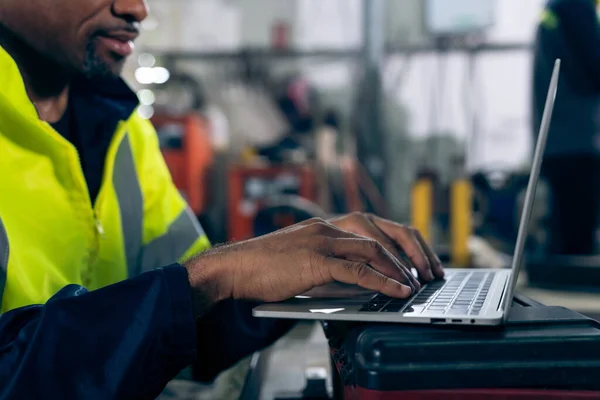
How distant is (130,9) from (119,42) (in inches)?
2.1

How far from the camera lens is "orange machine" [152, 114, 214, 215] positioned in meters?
4.53

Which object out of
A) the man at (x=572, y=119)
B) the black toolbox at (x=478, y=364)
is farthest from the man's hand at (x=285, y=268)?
the man at (x=572, y=119)

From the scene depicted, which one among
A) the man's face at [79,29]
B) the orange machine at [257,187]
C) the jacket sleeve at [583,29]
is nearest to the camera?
the man's face at [79,29]

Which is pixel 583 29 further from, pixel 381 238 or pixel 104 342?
pixel 104 342

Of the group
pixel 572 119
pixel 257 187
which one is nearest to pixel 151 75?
pixel 257 187

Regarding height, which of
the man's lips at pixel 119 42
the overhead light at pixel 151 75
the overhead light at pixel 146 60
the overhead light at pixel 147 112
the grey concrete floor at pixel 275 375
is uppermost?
the overhead light at pixel 146 60

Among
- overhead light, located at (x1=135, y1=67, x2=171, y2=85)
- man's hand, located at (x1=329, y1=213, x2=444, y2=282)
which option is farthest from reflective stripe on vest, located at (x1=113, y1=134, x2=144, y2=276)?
overhead light, located at (x1=135, y1=67, x2=171, y2=85)

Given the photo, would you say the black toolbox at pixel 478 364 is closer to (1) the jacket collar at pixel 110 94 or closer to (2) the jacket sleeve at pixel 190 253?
(2) the jacket sleeve at pixel 190 253

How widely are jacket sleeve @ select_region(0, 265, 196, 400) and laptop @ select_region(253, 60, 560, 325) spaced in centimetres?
8

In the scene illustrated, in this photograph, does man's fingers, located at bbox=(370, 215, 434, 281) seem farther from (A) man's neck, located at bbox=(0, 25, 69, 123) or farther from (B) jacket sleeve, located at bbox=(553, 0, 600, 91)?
(B) jacket sleeve, located at bbox=(553, 0, 600, 91)

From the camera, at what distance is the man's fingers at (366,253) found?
1.91 feet

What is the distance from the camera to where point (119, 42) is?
3.23ft

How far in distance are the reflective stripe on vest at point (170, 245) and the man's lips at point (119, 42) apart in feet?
0.98

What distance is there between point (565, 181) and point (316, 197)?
6.62 feet
